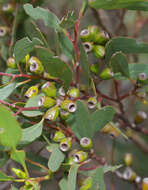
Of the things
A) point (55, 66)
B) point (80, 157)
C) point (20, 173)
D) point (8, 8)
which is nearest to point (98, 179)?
point (80, 157)

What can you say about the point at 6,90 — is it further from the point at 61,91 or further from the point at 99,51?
the point at 99,51

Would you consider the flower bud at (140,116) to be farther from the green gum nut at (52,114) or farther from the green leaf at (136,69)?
the green gum nut at (52,114)

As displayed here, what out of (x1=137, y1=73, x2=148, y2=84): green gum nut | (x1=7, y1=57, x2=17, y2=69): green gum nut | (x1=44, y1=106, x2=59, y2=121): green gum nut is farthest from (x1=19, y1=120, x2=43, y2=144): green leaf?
(x1=137, y1=73, x2=148, y2=84): green gum nut

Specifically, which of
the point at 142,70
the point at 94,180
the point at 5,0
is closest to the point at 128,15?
the point at 5,0

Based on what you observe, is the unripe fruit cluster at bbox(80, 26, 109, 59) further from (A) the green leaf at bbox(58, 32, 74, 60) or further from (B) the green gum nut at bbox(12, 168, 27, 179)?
(B) the green gum nut at bbox(12, 168, 27, 179)

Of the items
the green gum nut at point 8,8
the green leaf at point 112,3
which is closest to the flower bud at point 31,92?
the green leaf at point 112,3
